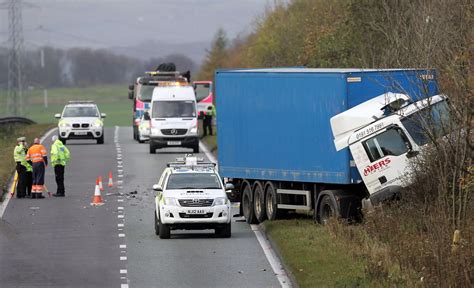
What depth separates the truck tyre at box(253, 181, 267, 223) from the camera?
35.0 metres

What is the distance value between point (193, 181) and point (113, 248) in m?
2.92

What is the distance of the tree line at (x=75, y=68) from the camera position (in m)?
169

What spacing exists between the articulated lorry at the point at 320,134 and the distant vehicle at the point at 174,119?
23.2 metres

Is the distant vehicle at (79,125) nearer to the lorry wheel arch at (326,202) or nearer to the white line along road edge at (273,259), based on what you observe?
the white line along road edge at (273,259)

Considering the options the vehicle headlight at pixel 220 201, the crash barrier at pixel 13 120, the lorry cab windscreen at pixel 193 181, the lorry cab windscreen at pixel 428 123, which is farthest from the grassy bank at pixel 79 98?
the lorry cab windscreen at pixel 428 123

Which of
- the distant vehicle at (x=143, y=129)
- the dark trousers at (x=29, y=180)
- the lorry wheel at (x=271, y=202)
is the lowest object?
the distant vehicle at (x=143, y=129)

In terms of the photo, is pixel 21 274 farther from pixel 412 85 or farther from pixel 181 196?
pixel 412 85

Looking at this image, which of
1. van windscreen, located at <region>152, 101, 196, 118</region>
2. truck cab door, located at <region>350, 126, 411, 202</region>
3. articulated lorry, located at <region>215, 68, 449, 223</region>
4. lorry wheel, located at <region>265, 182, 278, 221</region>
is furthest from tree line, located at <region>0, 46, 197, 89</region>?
truck cab door, located at <region>350, 126, 411, 202</region>

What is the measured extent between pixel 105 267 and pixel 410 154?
660cm

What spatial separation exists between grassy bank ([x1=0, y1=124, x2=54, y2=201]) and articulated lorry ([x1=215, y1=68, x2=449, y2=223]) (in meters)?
10.3

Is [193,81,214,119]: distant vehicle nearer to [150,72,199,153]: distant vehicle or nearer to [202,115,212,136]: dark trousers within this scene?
[202,115,212,136]: dark trousers

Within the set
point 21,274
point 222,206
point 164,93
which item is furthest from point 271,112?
point 164,93

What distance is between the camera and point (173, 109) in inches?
2431

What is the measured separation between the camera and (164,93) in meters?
62.1
